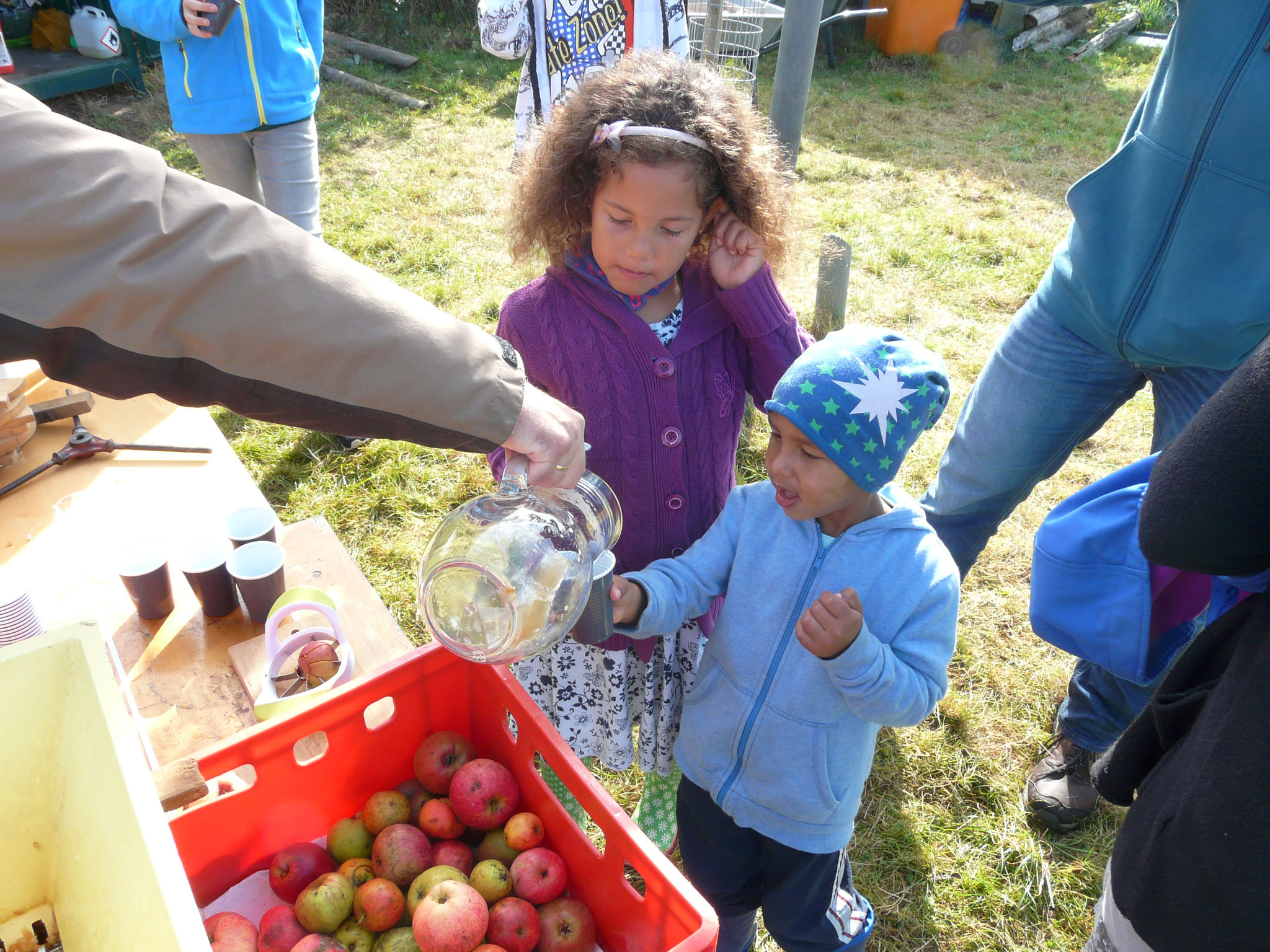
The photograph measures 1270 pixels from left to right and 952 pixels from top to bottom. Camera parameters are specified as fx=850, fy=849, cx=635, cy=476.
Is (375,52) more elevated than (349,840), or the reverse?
Answer: (349,840)

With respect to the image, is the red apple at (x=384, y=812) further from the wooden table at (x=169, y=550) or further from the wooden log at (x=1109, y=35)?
the wooden log at (x=1109, y=35)

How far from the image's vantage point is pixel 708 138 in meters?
1.72

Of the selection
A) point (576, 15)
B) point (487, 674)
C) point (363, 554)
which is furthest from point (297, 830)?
point (576, 15)

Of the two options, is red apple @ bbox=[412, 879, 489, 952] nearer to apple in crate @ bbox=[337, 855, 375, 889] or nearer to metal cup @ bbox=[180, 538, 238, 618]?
apple in crate @ bbox=[337, 855, 375, 889]

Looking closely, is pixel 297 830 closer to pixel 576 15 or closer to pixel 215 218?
pixel 215 218

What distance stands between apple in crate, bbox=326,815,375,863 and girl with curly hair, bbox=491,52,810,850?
2.14 feet

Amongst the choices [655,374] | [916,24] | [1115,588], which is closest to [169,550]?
[655,374]

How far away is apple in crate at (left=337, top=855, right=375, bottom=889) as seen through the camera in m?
1.34

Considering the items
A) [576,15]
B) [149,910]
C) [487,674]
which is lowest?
[487,674]

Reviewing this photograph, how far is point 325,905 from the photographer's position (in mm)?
1281

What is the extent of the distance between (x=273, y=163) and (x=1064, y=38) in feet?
34.3

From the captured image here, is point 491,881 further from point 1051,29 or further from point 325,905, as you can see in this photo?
point 1051,29

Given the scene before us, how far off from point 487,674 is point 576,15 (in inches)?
112

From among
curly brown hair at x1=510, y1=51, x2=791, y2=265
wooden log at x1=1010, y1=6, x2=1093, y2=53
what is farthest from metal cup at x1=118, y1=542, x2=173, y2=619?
wooden log at x1=1010, y1=6, x2=1093, y2=53
